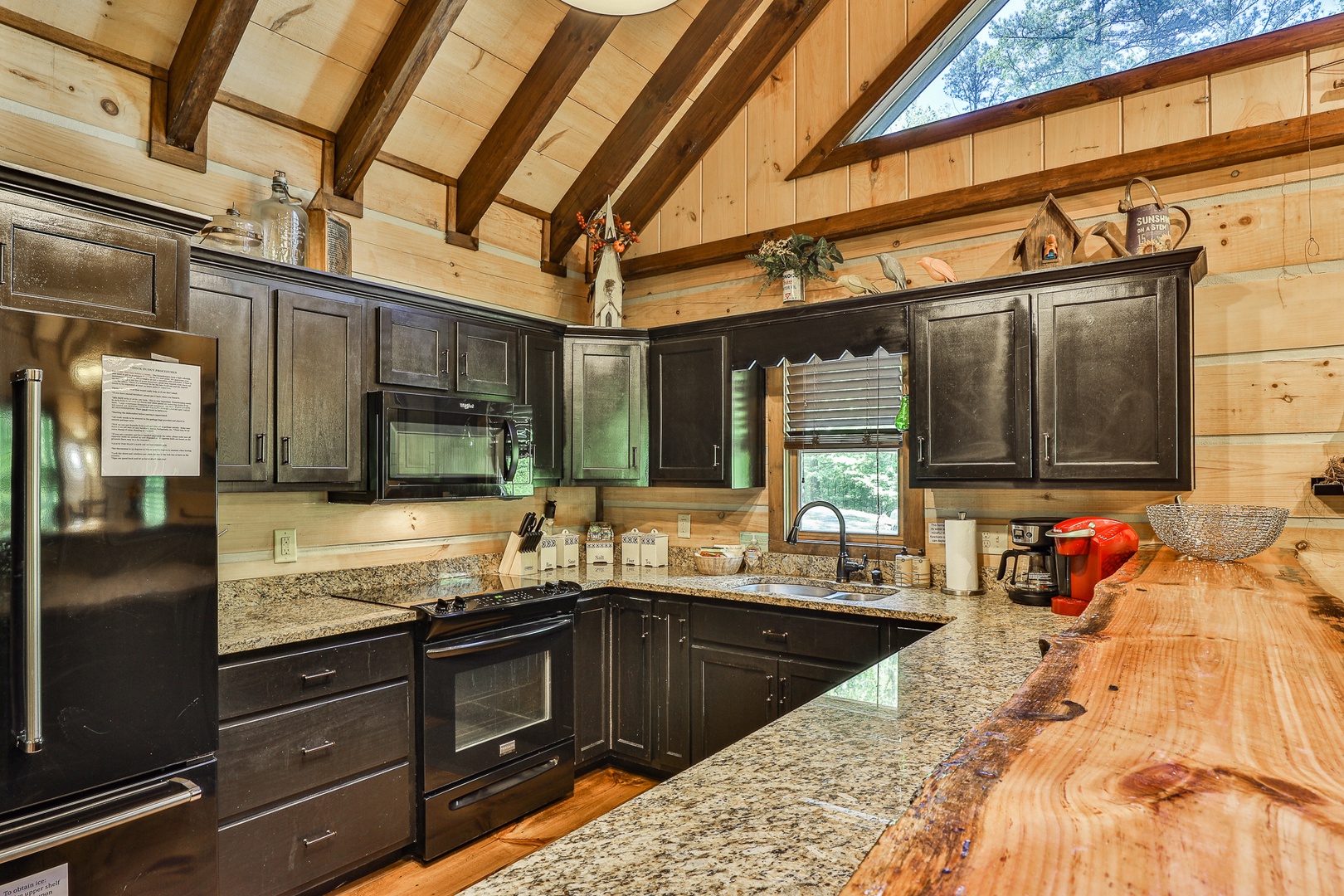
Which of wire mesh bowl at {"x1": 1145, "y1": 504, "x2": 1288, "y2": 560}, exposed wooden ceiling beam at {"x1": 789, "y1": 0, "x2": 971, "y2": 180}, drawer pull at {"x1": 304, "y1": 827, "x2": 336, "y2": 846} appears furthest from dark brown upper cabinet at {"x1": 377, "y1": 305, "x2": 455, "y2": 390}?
wire mesh bowl at {"x1": 1145, "y1": 504, "x2": 1288, "y2": 560}

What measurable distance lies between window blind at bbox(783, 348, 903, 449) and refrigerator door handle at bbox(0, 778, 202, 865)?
109 inches

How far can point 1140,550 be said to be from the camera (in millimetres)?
2475

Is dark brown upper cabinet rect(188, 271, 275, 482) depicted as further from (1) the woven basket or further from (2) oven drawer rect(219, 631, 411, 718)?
(1) the woven basket

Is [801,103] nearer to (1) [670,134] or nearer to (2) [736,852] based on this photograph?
(1) [670,134]

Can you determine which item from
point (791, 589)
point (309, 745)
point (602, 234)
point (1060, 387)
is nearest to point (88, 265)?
point (309, 745)

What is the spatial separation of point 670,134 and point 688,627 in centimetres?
262

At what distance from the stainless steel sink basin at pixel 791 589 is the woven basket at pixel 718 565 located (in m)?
0.23

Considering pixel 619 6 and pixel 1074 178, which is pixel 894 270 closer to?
pixel 1074 178

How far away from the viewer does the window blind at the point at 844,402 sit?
349cm

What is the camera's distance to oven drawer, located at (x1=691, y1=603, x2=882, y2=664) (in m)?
2.85

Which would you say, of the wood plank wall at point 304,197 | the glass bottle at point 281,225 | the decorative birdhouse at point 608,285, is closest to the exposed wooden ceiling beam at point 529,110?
the wood plank wall at point 304,197

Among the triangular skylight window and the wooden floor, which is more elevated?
the triangular skylight window

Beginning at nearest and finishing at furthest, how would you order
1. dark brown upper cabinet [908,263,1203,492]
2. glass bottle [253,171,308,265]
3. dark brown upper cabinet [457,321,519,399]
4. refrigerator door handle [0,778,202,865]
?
refrigerator door handle [0,778,202,865] → dark brown upper cabinet [908,263,1203,492] → glass bottle [253,171,308,265] → dark brown upper cabinet [457,321,519,399]

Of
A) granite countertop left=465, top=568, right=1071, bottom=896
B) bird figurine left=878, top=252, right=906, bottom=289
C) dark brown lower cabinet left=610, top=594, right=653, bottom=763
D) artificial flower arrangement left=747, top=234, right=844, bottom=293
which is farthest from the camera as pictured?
artificial flower arrangement left=747, top=234, right=844, bottom=293
